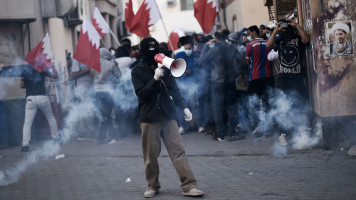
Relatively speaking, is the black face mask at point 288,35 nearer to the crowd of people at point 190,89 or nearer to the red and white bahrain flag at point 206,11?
the crowd of people at point 190,89

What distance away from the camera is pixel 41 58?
11.6 metres

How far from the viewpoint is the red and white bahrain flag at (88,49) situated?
1134cm

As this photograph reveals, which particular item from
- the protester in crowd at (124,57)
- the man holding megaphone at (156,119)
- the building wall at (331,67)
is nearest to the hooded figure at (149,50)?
the man holding megaphone at (156,119)

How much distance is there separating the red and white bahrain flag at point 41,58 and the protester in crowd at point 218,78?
11.3 ft

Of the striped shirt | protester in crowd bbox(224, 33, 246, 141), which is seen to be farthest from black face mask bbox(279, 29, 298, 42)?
protester in crowd bbox(224, 33, 246, 141)

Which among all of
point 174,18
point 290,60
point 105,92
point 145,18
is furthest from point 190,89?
point 174,18

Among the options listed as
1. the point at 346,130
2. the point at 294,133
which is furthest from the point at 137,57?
the point at 346,130

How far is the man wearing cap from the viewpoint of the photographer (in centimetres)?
828

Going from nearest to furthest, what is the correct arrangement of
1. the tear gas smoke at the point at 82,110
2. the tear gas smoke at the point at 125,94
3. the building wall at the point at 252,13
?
the tear gas smoke at the point at 82,110
the tear gas smoke at the point at 125,94
the building wall at the point at 252,13

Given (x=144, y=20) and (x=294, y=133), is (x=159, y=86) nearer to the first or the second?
(x=294, y=133)

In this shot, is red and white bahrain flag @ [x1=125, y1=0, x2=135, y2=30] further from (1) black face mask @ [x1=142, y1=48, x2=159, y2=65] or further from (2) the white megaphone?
(2) the white megaphone

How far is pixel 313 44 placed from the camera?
8.49 metres

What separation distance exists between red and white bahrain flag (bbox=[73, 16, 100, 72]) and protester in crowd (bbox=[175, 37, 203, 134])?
1735mm

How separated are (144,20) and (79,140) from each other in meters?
3.14
